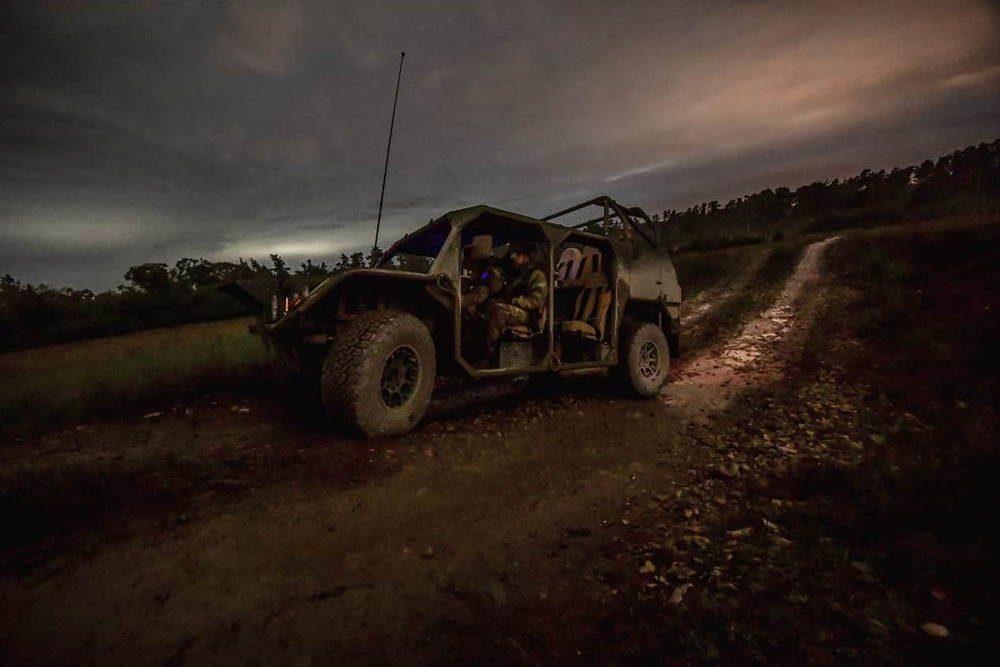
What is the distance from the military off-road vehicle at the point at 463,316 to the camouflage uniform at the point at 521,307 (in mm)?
74

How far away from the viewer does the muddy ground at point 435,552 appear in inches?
52.6

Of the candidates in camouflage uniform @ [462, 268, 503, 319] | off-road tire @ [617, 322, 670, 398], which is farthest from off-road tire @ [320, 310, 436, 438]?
off-road tire @ [617, 322, 670, 398]

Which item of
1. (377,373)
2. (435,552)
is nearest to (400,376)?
(377,373)

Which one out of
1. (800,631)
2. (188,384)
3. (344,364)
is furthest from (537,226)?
(188,384)

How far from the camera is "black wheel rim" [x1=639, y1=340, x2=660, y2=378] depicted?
5.20m

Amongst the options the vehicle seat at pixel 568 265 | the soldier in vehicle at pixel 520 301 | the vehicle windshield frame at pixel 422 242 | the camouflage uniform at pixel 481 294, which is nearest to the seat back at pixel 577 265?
the vehicle seat at pixel 568 265

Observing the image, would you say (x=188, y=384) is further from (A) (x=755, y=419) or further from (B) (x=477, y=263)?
(A) (x=755, y=419)

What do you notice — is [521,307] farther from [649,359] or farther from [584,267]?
[649,359]

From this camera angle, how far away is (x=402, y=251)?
5.09 metres

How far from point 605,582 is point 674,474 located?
4.56 feet

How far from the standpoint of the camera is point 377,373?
305 cm

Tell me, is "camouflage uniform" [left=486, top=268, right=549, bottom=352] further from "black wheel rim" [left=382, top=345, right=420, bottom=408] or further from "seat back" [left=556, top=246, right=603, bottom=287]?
"black wheel rim" [left=382, top=345, right=420, bottom=408]

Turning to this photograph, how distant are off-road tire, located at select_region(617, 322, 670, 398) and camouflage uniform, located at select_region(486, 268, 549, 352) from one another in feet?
4.46

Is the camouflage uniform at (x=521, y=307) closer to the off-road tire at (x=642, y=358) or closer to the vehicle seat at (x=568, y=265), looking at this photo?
the vehicle seat at (x=568, y=265)
